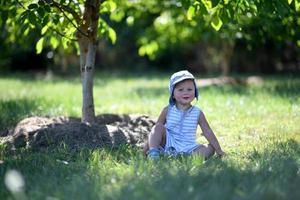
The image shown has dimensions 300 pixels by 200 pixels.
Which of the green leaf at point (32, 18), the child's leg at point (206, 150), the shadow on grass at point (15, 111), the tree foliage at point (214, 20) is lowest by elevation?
the shadow on grass at point (15, 111)

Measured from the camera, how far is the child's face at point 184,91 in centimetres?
547

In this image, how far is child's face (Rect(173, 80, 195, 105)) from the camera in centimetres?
547

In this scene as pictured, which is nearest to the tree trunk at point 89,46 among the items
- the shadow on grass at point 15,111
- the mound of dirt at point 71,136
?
the mound of dirt at point 71,136

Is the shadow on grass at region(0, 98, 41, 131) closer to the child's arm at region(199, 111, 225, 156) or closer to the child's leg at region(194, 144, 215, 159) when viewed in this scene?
the child's arm at region(199, 111, 225, 156)

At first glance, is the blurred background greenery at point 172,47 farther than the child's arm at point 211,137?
Yes

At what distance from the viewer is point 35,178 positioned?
4.37 m

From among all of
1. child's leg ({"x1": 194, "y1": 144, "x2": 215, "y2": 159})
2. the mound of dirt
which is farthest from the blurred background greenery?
child's leg ({"x1": 194, "y1": 144, "x2": 215, "y2": 159})

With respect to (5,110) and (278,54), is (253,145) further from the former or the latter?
(278,54)

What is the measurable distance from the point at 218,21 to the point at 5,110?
3716 mm

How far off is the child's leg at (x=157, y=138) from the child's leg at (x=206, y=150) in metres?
0.39

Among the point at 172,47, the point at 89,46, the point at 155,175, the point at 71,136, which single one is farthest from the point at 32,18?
the point at 172,47

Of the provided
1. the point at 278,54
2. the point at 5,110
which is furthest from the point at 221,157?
the point at 278,54

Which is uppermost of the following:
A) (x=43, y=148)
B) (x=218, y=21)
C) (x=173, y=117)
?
(x=218, y=21)

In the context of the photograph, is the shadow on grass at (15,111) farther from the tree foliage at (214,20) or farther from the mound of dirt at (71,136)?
the tree foliage at (214,20)
